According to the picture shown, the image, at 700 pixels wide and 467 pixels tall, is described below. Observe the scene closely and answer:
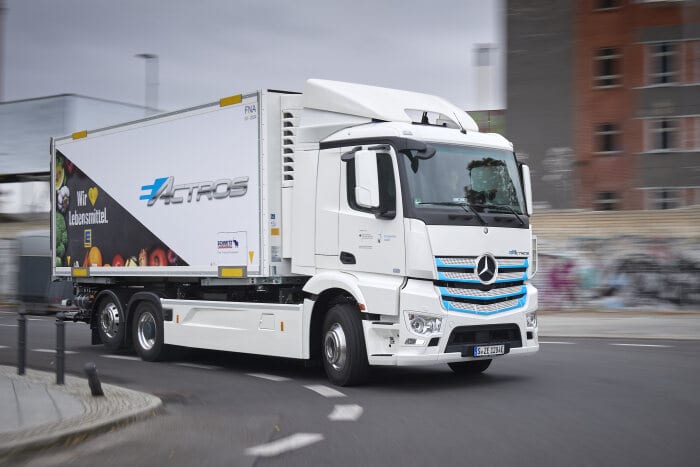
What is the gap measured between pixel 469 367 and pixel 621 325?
10686 mm

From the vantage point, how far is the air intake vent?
1170 centimetres

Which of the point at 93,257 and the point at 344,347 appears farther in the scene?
the point at 93,257

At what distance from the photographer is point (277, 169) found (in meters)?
11.8

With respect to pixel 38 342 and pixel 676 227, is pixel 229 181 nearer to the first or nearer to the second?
pixel 38 342

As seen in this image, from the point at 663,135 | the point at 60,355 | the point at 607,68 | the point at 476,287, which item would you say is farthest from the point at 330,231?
the point at 607,68

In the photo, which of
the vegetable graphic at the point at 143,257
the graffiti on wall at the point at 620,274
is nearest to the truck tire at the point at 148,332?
the vegetable graphic at the point at 143,257

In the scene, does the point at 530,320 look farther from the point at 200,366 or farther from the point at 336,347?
the point at 200,366

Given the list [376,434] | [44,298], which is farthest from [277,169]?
[44,298]

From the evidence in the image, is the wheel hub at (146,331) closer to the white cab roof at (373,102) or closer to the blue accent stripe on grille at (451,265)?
the white cab roof at (373,102)

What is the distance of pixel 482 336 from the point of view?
1051 centimetres

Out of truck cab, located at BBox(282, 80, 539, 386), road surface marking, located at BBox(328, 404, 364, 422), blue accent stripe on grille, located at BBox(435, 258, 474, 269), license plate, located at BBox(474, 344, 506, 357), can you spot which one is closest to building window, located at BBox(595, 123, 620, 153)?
truck cab, located at BBox(282, 80, 539, 386)

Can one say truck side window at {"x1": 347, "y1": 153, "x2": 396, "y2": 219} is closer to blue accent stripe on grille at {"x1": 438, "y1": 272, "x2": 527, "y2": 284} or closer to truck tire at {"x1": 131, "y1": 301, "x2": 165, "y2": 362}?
blue accent stripe on grille at {"x1": 438, "y1": 272, "x2": 527, "y2": 284}

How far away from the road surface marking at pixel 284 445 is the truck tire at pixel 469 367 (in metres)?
4.73

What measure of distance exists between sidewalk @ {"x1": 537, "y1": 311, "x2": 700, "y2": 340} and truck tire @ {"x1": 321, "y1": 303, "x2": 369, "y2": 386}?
9.72 m
